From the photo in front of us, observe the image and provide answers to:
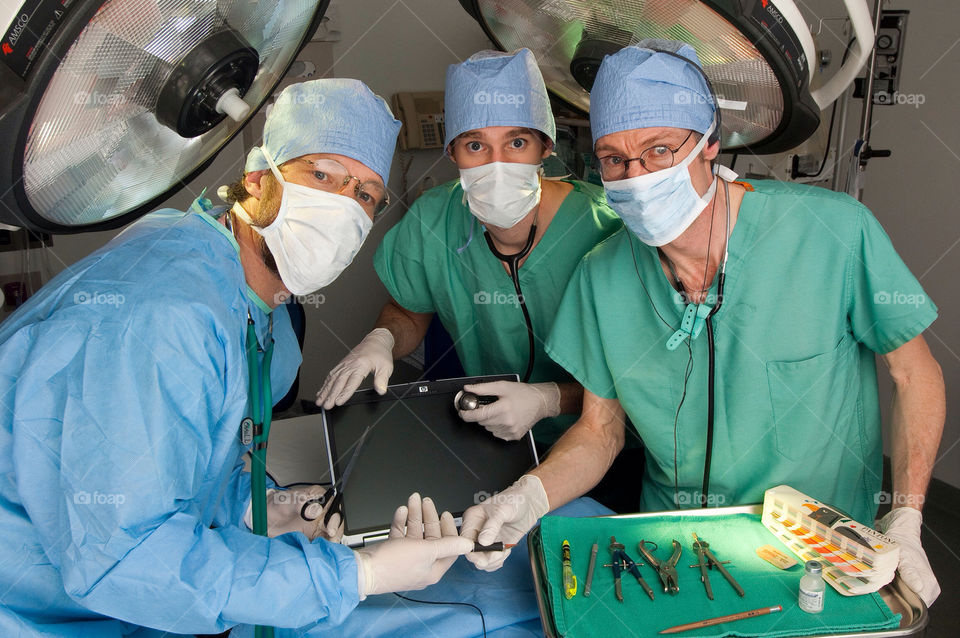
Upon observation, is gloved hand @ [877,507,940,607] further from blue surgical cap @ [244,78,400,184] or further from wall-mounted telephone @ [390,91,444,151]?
wall-mounted telephone @ [390,91,444,151]

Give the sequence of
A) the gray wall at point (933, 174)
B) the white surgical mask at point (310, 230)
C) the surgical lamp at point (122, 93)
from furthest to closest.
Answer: the gray wall at point (933, 174), the white surgical mask at point (310, 230), the surgical lamp at point (122, 93)

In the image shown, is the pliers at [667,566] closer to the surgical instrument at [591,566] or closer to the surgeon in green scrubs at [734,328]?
the surgical instrument at [591,566]

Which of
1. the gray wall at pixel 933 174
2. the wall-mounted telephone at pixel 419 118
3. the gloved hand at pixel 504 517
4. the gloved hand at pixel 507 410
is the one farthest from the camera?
the wall-mounted telephone at pixel 419 118

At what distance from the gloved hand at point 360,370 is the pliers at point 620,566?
51 cm

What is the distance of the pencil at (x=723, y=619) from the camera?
967mm

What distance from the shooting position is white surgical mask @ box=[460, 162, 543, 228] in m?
1.58

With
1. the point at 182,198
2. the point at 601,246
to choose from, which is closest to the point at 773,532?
the point at 601,246

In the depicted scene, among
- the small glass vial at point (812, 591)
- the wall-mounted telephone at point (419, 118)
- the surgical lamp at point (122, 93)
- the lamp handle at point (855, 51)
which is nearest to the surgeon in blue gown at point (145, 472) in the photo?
the surgical lamp at point (122, 93)

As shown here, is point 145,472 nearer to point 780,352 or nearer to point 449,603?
point 449,603

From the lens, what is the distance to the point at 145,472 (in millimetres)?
918

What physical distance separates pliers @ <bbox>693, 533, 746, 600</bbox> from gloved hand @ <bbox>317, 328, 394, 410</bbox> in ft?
1.99

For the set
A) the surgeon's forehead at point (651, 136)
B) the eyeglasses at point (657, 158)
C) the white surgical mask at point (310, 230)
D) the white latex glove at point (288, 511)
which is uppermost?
the surgeon's forehead at point (651, 136)

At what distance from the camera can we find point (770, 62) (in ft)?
3.14

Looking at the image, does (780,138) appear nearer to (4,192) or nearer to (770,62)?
(770,62)
